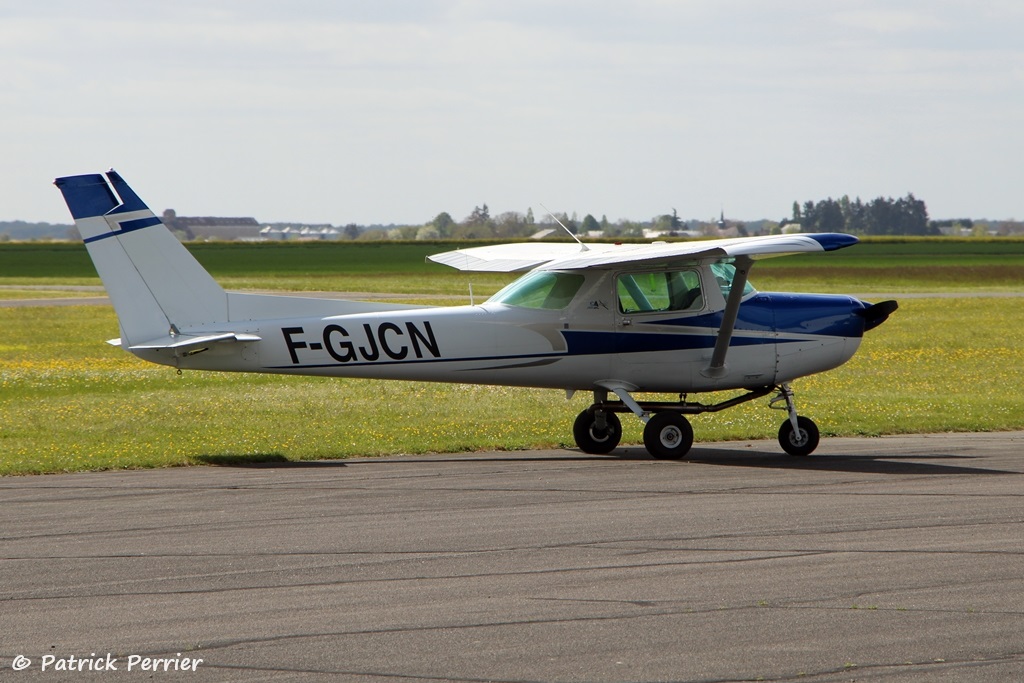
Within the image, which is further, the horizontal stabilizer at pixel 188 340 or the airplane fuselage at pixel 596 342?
the airplane fuselage at pixel 596 342

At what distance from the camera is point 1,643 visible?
6715 millimetres

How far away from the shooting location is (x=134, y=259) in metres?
13.4

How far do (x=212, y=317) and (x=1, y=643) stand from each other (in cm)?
723

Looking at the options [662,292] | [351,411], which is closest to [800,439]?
[662,292]

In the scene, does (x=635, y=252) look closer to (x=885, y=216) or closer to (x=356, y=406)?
(x=356, y=406)

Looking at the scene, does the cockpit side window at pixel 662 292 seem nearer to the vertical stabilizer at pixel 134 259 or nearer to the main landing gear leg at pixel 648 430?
the main landing gear leg at pixel 648 430

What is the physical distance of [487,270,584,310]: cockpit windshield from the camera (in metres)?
14.3

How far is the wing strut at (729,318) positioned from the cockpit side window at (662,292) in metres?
0.43

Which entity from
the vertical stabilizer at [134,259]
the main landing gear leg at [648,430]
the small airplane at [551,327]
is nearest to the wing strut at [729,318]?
the small airplane at [551,327]

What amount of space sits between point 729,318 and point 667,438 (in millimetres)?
1529

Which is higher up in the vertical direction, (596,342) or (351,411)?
(596,342)

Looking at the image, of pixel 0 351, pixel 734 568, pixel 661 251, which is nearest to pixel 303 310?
pixel 661 251

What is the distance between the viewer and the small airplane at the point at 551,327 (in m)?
13.4

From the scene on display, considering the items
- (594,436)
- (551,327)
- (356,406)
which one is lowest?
(356,406)
